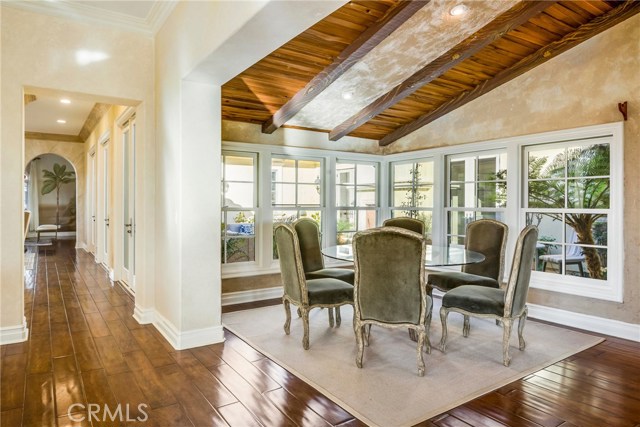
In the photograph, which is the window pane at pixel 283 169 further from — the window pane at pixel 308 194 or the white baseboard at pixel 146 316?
the white baseboard at pixel 146 316

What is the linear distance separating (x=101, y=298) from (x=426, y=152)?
15.3 ft

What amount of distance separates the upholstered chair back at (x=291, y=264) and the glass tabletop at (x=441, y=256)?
438 mm

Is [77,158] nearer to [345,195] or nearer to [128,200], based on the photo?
[128,200]

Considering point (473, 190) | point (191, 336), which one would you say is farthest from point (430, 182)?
point (191, 336)

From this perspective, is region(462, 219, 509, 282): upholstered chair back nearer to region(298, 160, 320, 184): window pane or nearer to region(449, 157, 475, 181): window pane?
region(449, 157, 475, 181): window pane

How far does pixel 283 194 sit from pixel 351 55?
235cm

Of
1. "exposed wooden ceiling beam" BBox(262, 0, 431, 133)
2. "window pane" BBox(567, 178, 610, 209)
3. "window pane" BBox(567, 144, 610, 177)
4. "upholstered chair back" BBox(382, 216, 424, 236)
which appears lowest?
"upholstered chair back" BBox(382, 216, 424, 236)

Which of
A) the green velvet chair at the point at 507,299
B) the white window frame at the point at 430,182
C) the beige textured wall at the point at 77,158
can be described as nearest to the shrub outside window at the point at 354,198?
the white window frame at the point at 430,182

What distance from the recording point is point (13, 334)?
3.35 metres

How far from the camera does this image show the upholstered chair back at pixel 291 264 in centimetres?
334

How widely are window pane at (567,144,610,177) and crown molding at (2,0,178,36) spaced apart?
4142mm

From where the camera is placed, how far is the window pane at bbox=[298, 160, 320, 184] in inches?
219

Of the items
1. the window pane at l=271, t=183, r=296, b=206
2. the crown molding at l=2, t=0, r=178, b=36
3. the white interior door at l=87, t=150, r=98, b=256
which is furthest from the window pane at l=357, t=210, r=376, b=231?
the white interior door at l=87, t=150, r=98, b=256

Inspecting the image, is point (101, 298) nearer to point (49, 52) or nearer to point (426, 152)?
point (49, 52)
